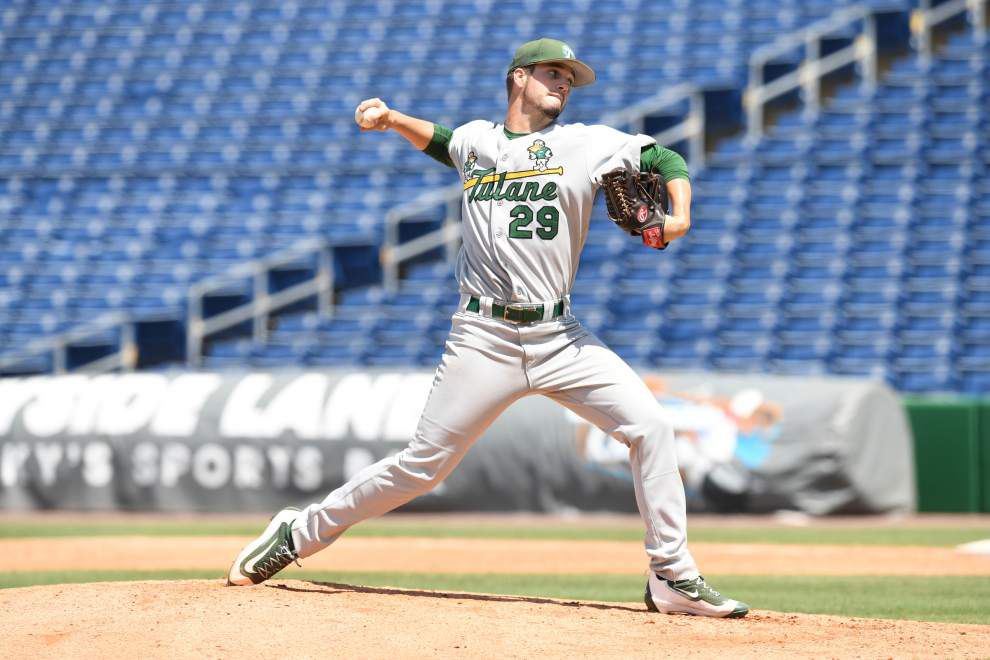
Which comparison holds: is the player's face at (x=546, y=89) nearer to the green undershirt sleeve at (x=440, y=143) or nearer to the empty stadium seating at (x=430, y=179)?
the green undershirt sleeve at (x=440, y=143)

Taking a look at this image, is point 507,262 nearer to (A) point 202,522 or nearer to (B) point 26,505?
(A) point 202,522

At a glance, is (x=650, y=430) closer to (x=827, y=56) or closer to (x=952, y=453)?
(x=952, y=453)

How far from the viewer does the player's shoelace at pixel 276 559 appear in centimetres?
503

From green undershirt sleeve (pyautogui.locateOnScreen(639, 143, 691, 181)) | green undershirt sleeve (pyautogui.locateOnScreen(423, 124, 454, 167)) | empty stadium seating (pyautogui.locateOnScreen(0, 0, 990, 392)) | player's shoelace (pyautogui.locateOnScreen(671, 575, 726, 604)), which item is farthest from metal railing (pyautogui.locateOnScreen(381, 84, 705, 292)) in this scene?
player's shoelace (pyautogui.locateOnScreen(671, 575, 726, 604))

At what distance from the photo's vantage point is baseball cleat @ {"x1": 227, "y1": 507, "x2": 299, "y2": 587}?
5.04 meters

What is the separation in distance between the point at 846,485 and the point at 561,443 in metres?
2.32

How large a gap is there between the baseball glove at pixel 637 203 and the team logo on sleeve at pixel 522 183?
0.19 metres

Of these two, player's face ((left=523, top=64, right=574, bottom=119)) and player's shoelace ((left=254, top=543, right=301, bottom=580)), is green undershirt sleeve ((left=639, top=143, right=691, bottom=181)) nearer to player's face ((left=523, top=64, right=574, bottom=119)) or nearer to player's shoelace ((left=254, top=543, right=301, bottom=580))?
player's face ((left=523, top=64, right=574, bottom=119))

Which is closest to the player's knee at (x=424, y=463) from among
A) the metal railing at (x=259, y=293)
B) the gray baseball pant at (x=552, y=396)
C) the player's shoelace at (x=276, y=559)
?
the gray baseball pant at (x=552, y=396)

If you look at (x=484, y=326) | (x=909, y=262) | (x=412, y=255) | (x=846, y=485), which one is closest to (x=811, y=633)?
(x=484, y=326)

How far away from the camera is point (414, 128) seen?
4.97 meters

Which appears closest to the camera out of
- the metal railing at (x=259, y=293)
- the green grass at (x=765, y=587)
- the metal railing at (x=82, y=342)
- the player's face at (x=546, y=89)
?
the player's face at (x=546, y=89)

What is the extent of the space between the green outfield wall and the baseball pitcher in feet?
24.9

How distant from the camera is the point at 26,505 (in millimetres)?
12656
